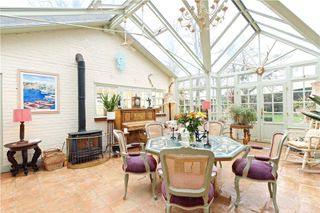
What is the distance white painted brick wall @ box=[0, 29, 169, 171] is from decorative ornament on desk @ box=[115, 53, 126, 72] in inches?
4.3

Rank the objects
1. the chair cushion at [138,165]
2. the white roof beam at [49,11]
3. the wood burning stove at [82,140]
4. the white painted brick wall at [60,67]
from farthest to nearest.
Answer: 1. the wood burning stove at [82,140]
2. the white painted brick wall at [60,67]
3. the white roof beam at [49,11]
4. the chair cushion at [138,165]

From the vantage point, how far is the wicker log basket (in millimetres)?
3709

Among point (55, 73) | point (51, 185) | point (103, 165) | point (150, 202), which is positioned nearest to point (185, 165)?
point (150, 202)

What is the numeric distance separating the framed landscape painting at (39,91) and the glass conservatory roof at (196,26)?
3.41 feet

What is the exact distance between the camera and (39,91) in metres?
4.06

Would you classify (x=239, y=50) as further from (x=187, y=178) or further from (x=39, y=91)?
(x=39, y=91)

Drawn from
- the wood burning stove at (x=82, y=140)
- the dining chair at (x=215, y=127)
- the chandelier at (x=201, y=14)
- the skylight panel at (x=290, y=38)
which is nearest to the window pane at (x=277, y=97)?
the skylight panel at (x=290, y=38)

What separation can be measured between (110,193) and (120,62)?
3999mm

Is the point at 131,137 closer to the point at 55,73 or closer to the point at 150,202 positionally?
the point at 55,73

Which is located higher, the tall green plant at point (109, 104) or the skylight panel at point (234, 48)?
the skylight panel at point (234, 48)

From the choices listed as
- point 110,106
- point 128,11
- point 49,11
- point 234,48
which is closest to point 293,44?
point 234,48

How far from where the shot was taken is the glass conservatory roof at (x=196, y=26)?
333cm

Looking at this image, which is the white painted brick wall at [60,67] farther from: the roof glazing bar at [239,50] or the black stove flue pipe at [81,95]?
the roof glazing bar at [239,50]

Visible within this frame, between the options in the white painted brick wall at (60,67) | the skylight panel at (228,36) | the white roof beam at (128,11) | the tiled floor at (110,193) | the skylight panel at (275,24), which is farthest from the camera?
the skylight panel at (228,36)
